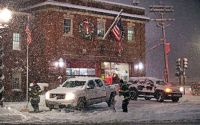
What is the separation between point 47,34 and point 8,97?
6816 mm

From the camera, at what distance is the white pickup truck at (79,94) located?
22.5 m

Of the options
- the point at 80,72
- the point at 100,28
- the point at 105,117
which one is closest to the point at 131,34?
the point at 100,28

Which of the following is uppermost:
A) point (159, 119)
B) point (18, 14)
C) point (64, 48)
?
point (18, 14)

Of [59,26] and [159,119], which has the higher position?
[59,26]

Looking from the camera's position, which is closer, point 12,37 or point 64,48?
point 12,37

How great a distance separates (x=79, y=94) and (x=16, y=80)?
Answer: 1535 cm

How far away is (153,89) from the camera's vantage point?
101ft

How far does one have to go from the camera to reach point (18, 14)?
36.8 m

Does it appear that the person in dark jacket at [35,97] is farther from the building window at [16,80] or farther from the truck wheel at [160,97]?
the building window at [16,80]

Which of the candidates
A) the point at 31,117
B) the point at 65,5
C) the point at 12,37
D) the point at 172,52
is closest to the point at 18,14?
the point at 12,37

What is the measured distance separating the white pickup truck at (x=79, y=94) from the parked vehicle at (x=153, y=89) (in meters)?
5.60

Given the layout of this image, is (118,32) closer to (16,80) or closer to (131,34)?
(131,34)

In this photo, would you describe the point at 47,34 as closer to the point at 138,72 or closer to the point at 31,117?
the point at 138,72

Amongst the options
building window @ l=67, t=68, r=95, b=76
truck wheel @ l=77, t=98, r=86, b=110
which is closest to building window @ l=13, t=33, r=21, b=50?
building window @ l=67, t=68, r=95, b=76
